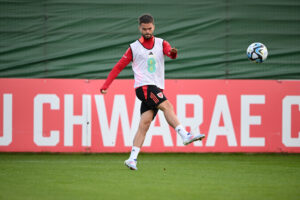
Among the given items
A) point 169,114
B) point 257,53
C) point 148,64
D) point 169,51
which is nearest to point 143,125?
point 169,114

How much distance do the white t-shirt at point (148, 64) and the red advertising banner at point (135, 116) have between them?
318 centimetres

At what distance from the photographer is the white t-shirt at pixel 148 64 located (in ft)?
22.9

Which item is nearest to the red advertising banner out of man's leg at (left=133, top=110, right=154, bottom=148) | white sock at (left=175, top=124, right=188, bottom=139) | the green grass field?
the green grass field

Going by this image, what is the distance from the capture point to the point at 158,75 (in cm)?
703

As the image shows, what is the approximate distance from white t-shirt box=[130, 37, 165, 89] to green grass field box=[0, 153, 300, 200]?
3.82ft

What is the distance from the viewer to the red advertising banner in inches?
397

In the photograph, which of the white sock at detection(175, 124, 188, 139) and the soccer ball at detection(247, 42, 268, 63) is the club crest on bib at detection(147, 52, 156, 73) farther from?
the soccer ball at detection(247, 42, 268, 63)

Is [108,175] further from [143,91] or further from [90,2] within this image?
[90,2]

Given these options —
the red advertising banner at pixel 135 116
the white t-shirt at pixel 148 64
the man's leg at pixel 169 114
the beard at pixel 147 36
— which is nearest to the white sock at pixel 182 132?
the man's leg at pixel 169 114

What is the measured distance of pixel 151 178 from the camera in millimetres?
6180

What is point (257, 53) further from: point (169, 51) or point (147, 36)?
point (147, 36)

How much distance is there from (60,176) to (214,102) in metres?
4.61

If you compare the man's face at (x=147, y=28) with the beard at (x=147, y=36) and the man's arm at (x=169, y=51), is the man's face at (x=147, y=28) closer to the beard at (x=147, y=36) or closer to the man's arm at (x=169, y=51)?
the beard at (x=147, y=36)

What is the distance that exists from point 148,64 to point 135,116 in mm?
3284
